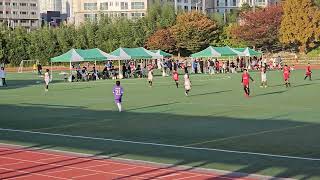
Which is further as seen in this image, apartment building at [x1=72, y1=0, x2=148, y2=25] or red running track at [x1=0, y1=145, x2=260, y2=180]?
apartment building at [x1=72, y1=0, x2=148, y2=25]

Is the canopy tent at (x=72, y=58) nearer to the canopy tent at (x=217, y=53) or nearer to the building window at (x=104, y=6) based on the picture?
the canopy tent at (x=217, y=53)

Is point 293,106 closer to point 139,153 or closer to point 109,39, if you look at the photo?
point 139,153

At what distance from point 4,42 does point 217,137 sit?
269ft

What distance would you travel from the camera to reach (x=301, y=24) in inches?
3351

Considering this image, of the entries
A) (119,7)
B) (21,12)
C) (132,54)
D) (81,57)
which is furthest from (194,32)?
(21,12)

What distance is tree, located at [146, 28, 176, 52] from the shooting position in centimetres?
9081

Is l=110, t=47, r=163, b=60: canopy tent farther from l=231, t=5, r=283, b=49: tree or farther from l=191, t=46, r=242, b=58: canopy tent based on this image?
l=231, t=5, r=283, b=49: tree

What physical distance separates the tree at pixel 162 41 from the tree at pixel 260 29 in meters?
8.78

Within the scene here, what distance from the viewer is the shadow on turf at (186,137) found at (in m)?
13.2

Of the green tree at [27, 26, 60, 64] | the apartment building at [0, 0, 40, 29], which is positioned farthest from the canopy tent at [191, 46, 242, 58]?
the apartment building at [0, 0, 40, 29]

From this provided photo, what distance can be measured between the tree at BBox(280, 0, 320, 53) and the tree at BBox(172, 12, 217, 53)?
10.7 meters

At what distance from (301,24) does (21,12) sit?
118 meters

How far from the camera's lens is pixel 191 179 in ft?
37.8

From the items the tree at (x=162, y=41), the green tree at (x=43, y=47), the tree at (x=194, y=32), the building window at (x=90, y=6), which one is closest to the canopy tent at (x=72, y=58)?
the tree at (x=162, y=41)
